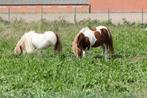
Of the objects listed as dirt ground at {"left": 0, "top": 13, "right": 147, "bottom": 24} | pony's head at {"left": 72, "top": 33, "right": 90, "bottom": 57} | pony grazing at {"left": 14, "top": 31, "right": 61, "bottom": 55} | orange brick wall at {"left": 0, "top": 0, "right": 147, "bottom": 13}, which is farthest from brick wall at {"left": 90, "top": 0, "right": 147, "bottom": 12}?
pony's head at {"left": 72, "top": 33, "right": 90, "bottom": 57}

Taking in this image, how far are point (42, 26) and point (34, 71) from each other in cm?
2035

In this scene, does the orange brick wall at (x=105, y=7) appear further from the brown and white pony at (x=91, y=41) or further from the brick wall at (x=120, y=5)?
the brown and white pony at (x=91, y=41)

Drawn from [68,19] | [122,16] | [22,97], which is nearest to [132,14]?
[122,16]

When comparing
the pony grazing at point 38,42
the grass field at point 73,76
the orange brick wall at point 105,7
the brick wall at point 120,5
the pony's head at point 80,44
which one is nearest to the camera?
the grass field at point 73,76

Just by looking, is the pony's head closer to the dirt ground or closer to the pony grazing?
the pony grazing

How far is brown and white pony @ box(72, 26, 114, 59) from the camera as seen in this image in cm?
2055

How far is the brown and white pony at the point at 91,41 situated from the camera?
809 inches

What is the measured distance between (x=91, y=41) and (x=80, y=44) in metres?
0.44

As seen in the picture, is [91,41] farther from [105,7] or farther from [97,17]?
[105,7]

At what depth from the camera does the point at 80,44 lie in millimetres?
20594

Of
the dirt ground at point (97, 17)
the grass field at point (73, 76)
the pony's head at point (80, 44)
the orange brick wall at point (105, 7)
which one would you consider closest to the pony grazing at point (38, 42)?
the grass field at point (73, 76)

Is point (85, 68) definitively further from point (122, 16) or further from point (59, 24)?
point (122, 16)

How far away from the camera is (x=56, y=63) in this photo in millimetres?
17844

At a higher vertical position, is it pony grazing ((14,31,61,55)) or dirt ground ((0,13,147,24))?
pony grazing ((14,31,61,55))
